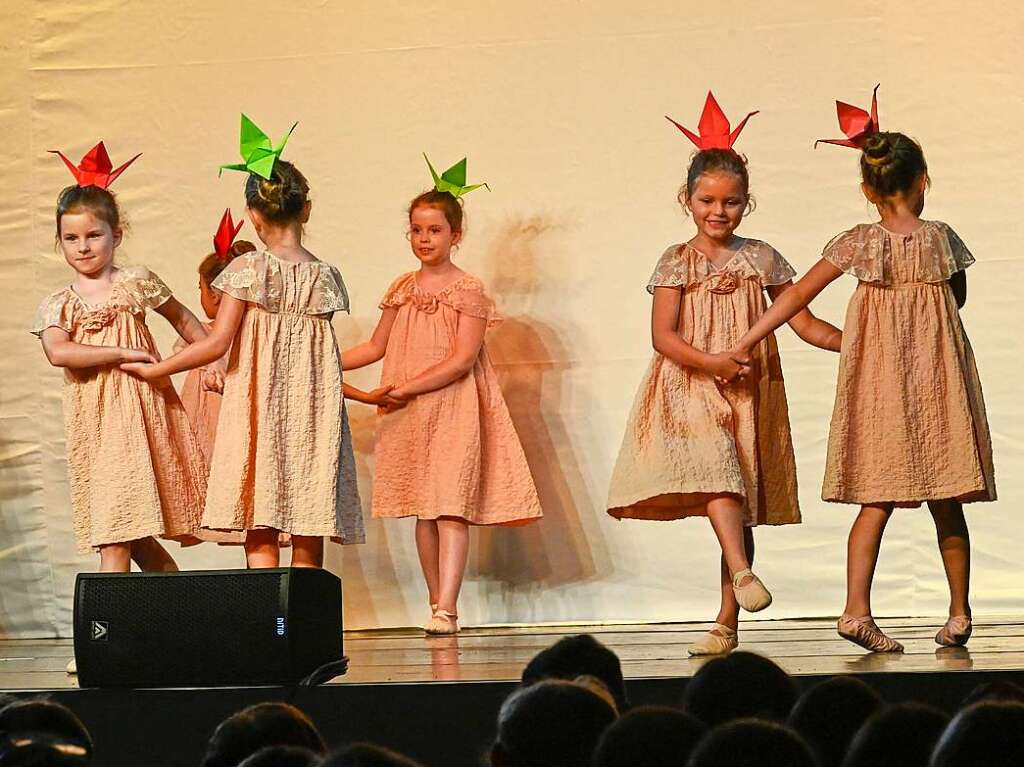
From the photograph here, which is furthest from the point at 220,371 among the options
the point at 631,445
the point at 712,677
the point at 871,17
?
the point at 712,677

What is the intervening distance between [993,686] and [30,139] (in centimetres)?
457

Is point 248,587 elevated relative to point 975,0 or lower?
lower

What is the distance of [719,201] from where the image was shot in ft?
12.4

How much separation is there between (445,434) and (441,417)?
55mm

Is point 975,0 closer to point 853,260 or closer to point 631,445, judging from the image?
point 853,260

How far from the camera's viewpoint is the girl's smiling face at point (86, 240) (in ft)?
13.2

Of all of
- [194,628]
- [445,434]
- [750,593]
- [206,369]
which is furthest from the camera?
[206,369]

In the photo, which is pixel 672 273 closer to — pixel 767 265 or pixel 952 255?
pixel 767 265

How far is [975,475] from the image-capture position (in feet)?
11.4

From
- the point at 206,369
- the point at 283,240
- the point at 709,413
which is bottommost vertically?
the point at 709,413

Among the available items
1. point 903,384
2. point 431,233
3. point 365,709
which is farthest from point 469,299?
point 365,709

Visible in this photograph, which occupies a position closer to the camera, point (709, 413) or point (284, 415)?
point (709, 413)

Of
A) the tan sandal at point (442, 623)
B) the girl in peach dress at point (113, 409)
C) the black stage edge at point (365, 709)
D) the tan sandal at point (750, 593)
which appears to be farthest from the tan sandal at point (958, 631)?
the girl in peach dress at point (113, 409)

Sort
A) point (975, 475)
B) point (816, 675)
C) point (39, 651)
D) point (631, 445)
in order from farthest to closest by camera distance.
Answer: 1. point (39, 651)
2. point (631, 445)
3. point (975, 475)
4. point (816, 675)
